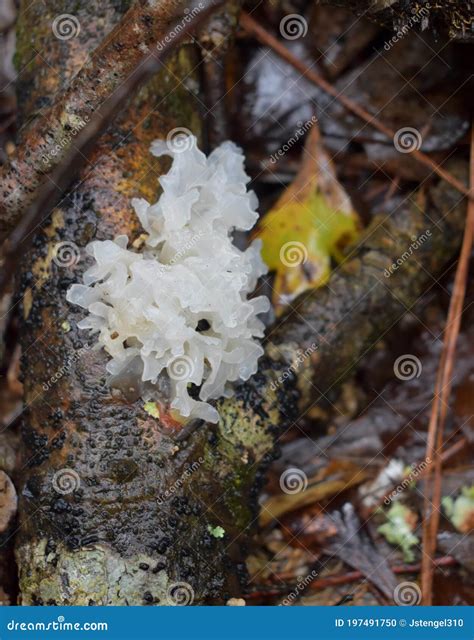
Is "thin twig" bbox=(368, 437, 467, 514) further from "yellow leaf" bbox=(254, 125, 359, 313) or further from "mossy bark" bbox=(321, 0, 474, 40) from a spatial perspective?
"mossy bark" bbox=(321, 0, 474, 40)

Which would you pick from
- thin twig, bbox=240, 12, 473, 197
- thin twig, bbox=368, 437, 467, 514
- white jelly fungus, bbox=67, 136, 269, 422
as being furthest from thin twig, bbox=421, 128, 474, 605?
white jelly fungus, bbox=67, 136, 269, 422

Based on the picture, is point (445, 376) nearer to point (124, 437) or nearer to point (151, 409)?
point (151, 409)

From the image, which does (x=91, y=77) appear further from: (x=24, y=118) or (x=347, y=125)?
(x=347, y=125)

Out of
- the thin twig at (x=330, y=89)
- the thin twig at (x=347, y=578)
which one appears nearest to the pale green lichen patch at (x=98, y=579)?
the thin twig at (x=347, y=578)

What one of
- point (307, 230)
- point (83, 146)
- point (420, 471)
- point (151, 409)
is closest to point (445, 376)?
point (420, 471)

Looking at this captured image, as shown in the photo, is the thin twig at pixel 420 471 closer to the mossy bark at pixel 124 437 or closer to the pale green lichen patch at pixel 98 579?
the mossy bark at pixel 124 437
